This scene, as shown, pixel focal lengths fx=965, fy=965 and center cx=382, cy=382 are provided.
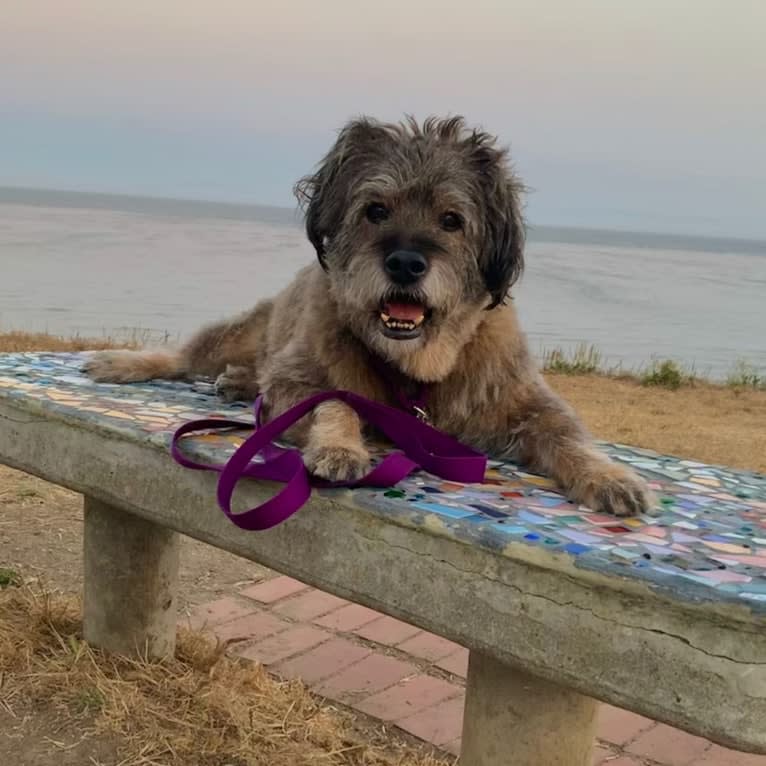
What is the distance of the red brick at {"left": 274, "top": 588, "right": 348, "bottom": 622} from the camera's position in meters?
4.44

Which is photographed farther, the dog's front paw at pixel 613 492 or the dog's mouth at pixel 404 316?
the dog's mouth at pixel 404 316

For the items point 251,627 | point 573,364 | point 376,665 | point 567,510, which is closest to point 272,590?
point 251,627

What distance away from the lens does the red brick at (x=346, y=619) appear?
4312 millimetres

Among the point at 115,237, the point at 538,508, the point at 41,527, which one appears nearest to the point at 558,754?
the point at 538,508

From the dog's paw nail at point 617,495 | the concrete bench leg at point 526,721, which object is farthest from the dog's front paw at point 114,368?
the dog's paw nail at point 617,495

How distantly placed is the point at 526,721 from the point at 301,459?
90 centimetres

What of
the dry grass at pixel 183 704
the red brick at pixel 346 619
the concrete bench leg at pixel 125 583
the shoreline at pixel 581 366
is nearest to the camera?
the dry grass at pixel 183 704

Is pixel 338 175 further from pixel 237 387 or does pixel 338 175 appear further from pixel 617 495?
pixel 617 495

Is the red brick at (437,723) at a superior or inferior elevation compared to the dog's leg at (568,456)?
inferior

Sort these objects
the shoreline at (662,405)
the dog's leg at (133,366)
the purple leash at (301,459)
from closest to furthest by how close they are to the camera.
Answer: the purple leash at (301,459) → the dog's leg at (133,366) → the shoreline at (662,405)

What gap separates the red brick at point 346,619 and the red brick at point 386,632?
0.04m

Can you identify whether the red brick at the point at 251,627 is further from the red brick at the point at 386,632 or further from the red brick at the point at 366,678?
the red brick at the point at 366,678

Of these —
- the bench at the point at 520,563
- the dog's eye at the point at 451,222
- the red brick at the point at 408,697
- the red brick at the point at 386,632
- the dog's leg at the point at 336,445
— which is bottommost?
the red brick at the point at 408,697

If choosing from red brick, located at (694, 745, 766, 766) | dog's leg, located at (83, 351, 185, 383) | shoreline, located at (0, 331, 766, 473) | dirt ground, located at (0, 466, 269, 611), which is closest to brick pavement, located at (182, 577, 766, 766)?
red brick, located at (694, 745, 766, 766)
